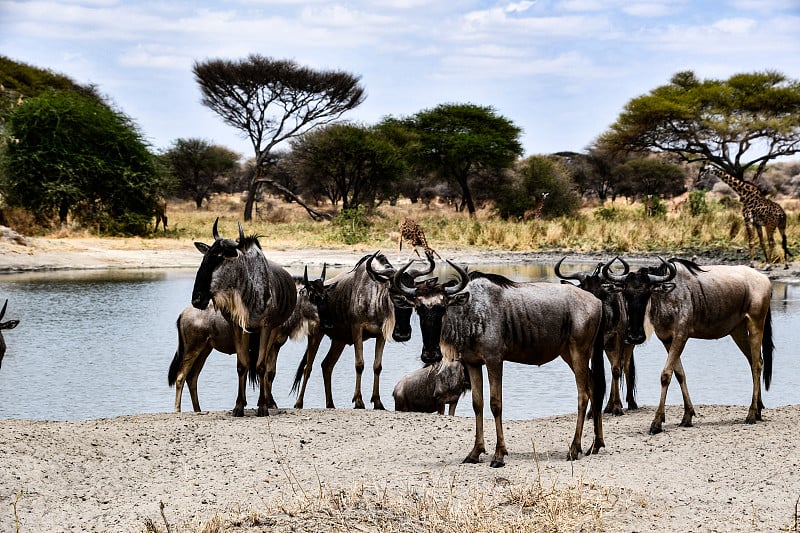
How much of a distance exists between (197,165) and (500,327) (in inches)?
1860

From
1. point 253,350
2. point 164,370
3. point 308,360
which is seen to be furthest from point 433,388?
point 164,370

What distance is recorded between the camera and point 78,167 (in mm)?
28828

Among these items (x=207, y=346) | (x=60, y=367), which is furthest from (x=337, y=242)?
(x=207, y=346)

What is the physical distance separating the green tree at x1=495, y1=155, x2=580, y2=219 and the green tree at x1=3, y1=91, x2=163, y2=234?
14586 mm

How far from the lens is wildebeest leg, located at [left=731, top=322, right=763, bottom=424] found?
301 inches

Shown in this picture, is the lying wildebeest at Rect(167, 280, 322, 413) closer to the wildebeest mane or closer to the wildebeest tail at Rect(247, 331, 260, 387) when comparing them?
the wildebeest tail at Rect(247, 331, 260, 387)

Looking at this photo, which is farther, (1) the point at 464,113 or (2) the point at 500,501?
(1) the point at 464,113

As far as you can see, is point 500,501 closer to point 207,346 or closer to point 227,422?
point 227,422

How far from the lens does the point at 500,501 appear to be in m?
A: 5.37

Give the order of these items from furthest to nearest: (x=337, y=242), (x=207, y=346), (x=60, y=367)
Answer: (x=337, y=242), (x=60, y=367), (x=207, y=346)

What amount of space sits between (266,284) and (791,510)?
434 cm

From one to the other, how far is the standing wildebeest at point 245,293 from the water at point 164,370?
1781mm

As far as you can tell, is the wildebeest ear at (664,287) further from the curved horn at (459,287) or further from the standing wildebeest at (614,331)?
the curved horn at (459,287)

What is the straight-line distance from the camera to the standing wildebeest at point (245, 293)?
306 inches
